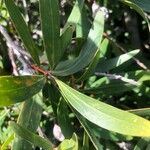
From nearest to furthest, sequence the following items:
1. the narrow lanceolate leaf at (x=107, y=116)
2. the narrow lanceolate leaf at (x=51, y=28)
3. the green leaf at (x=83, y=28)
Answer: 1. the narrow lanceolate leaf at (x=107, y=116)
2. the narrow lanceolate leaf at (x=51, y=28)
3. the green leaf at (x=83, y=28)

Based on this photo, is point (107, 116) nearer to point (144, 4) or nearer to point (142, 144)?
point (142, 144)

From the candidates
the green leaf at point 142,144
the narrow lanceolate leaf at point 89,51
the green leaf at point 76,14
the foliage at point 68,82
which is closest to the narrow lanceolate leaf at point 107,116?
the foliage at point 68,82

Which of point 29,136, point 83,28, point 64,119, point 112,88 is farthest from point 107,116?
point 83,28

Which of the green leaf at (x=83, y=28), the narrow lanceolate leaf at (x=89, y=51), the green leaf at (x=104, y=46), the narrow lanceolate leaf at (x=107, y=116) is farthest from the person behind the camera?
the green leaf at (x=104, y=46)

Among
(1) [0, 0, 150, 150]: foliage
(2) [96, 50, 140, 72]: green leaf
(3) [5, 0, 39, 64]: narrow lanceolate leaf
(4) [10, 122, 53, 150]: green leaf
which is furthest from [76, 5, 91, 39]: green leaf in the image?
(4) [10, 122, 53, 150]: green leaf

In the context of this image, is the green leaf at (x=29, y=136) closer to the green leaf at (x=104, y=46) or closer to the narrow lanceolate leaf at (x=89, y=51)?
the narrow lanceolate leaf at (x=89, y=51)

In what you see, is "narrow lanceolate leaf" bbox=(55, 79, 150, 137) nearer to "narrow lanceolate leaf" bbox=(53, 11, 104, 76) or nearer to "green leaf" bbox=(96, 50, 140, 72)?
"narrow lanceolate leaf" bbox=(53, 11, 104, 76)

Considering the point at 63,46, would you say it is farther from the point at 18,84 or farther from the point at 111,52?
the point at 111,52

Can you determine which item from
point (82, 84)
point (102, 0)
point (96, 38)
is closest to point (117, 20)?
point (102, 0)

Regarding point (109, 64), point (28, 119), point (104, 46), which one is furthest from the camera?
point (104, 46)
